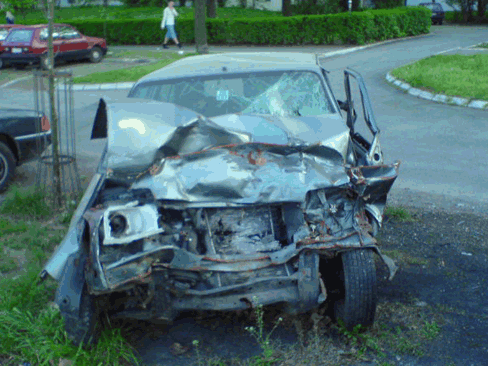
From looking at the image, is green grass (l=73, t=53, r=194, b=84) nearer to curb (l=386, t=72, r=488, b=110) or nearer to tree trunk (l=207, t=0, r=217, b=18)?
curb (l=386, t=72, r=488, b=110)

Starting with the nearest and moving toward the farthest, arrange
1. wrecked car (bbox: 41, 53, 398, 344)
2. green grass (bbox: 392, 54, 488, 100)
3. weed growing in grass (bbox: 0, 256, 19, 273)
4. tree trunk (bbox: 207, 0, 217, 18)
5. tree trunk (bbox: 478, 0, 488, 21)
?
1. wrecked car (bbox: 41, 53, 398, 344)
2. weed growing in grass (bbox: 0, 256, 19, 273)
3. green grass (bbox: 392, 54, 488, 100)
4. tree trunk (bbox: 207, 0, 217, 18)
5. tree trunk (bbox: 478, 0, 488, 21)

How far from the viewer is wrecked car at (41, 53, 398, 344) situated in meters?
3.84

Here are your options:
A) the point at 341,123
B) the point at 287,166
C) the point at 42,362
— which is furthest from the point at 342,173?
the point at 42,362

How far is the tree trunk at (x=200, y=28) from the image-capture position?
22453mm

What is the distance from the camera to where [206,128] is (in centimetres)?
459

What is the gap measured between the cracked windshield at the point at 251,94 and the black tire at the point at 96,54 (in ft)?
58.8

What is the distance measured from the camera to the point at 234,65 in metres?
5.96

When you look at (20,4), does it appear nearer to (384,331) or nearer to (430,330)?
(384,331)

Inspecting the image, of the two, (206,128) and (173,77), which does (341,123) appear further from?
(173,77)

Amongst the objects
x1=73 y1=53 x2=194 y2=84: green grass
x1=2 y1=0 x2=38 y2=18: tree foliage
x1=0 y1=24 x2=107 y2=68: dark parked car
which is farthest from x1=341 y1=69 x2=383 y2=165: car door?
x1=0 y1=24 x2=107 y2=68: dark parked car

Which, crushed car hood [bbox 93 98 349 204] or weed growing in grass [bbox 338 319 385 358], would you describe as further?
crushed car hood [bbox 93 98 349 204]

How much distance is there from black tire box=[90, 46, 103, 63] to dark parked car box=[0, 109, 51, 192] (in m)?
15.3

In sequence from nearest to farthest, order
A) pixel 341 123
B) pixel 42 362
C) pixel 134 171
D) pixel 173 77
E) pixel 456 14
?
pixel 42 362
pixel 134 171
pixel 341 123
pixel 173 77
pixel 456 14

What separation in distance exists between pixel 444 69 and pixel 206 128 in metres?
13.2
